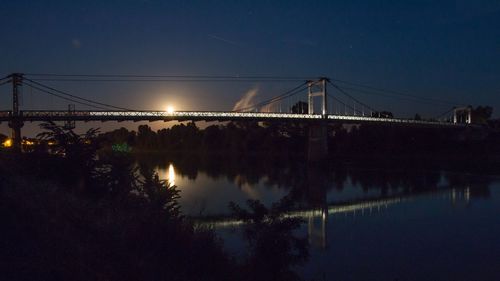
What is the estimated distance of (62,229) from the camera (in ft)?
25.8

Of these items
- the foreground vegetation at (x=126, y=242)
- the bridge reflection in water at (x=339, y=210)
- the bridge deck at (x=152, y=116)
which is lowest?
the bridge reflection in water at (x=339, y=210)

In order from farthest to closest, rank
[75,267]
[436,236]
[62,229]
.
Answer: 1. [436,236]
2. [62,229]
3. [75,267]

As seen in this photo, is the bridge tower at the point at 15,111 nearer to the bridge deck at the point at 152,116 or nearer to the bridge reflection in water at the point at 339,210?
the bridge deck at the point at 152,116

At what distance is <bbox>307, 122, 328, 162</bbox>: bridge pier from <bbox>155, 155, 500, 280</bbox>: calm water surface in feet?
56.8

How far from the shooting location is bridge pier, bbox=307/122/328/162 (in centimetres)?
5625

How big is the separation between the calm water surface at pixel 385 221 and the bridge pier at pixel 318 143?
1732 cm

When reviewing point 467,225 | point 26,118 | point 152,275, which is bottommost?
point 467,225

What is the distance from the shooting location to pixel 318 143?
189 ft

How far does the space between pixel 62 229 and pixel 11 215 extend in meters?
1.20

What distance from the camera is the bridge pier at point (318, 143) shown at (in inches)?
2215

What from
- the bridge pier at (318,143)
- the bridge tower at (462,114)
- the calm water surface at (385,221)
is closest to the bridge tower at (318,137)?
the bridge pier at (318,143)

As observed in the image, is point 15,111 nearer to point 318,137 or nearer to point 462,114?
point 318,137

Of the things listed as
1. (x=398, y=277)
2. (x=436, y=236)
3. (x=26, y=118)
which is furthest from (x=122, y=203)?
(x=26, y=118)

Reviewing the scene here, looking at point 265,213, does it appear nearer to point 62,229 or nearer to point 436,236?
point 62,229
